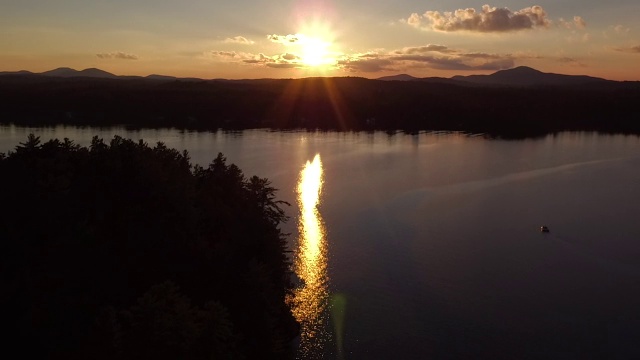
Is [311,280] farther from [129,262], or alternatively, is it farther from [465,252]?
[129,262]

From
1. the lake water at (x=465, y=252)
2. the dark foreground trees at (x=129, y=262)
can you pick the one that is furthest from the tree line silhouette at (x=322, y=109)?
the dark foreground trees at (x=129, y=262)

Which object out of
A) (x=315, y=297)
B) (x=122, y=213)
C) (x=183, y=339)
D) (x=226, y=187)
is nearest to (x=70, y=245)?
(x=122, y=213)

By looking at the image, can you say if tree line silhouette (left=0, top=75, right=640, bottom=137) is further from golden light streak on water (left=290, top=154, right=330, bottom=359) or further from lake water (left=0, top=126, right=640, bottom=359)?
golden light streak on water (left=290, top=154, right=330, bottom=359)

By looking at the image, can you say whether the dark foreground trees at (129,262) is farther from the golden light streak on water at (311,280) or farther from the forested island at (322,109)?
the forested island at (322,109)

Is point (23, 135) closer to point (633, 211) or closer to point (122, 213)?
point (122, 213)

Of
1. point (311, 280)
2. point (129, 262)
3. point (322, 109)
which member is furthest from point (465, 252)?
point (322, 109)

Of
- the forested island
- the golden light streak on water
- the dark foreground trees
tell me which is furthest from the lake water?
the forested island

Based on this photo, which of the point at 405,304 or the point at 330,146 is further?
the point at 330,146
